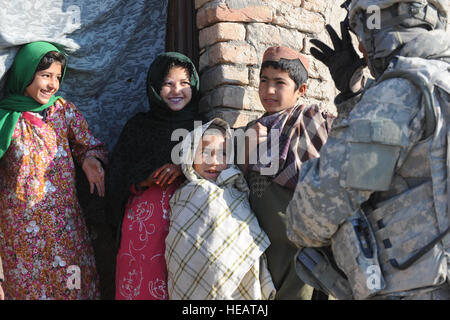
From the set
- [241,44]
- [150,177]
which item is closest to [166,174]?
[150,177]

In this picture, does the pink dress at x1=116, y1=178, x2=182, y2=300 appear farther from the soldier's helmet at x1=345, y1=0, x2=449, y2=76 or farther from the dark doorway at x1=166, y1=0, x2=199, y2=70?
the soldier's helmet at x1=345, y1=0, x2=449, y2=76

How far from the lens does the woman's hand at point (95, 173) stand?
3.00 metres

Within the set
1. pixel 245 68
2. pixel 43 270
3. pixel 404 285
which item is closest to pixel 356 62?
pixel 245 68

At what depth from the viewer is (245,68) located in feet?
10.3

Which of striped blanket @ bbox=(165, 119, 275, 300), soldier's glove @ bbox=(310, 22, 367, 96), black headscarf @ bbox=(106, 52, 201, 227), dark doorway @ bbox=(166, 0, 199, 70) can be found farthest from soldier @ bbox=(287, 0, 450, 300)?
dark doorway @ bbox=(166, 0, 199, 70)

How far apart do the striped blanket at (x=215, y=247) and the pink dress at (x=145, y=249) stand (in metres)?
0.08

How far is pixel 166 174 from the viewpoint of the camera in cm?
273

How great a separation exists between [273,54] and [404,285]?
1.40m

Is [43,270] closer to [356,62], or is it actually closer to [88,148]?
[88,148]

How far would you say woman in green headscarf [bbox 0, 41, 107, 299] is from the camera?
2.81 m

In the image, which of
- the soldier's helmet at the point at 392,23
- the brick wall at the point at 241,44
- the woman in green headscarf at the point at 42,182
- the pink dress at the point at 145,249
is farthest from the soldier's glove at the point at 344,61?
the woman in green headscarf at the point at 42,182

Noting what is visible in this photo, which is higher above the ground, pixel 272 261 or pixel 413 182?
pixel 413 182

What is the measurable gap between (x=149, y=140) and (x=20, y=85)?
0.71 m

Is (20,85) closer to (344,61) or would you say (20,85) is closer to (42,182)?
(42,182)
